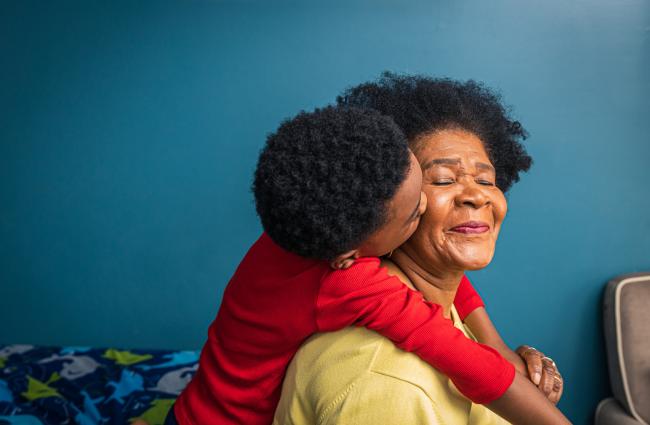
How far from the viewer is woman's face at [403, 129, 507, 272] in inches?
44.2

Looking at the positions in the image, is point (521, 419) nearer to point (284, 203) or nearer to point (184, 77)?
point (284, 203)

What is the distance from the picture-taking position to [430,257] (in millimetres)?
1134

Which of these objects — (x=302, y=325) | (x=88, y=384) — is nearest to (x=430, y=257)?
(x=302, y=325)

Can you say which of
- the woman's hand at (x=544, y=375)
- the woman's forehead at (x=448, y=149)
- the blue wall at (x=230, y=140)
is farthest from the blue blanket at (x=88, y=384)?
the woman's forehead at (x=448, y=149)

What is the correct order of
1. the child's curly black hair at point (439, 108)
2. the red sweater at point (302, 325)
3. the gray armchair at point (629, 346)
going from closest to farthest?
the red sweater at point (302, 325)
the child's curly black hair at point (439, 108)
the gray armchair at point (629, 346)

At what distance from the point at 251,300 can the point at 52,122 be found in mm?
1968

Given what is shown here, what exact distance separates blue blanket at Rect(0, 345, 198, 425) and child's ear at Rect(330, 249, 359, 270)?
119 centimetres

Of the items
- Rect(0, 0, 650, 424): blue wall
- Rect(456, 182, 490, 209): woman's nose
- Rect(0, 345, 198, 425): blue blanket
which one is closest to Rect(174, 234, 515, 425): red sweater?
Rect(456, 182, 490, 209): woman's nose

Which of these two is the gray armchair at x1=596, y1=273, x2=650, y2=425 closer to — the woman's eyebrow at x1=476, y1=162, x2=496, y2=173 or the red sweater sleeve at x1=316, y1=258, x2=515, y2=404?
the woman's eyebrow at x1=476, y1=162, x2=496, y2=173

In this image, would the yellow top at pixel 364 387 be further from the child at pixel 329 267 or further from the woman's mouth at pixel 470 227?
the woman's mouth at pixel 470 227

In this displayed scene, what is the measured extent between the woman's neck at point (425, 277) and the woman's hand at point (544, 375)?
318mm

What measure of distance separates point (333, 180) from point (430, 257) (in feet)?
1.18

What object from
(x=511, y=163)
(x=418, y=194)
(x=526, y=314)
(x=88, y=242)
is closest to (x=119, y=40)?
(x=88, y=242)

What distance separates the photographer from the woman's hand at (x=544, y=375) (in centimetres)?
128
